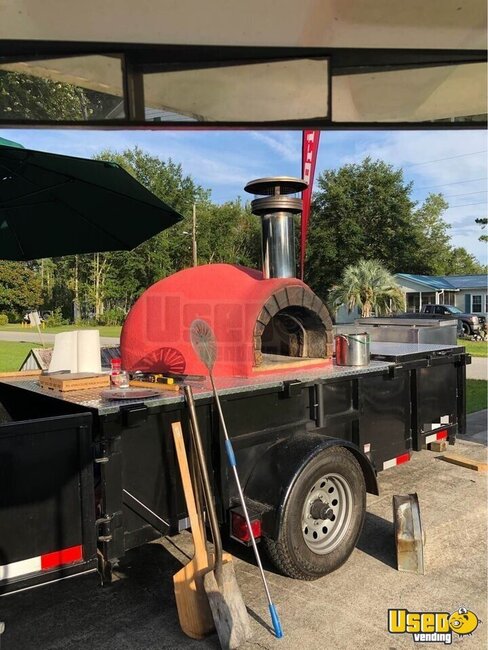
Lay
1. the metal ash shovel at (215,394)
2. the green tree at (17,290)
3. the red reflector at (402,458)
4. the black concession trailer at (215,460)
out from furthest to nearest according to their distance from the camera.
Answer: the green tree at (17,290) → the red reflector at (402,458) → the metal ash shovel at (215,394) → the black concession trailer at (215,460)

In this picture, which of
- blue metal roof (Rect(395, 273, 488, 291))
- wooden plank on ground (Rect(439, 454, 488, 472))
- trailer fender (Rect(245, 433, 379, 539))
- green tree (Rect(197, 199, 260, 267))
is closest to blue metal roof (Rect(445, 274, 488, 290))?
blue metal roof (Rect(395, 273, 488, 291))

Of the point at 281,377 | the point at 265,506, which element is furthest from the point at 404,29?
the point at 265,506

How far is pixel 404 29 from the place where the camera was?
3.98 metres

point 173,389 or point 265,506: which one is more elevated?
point 173,389

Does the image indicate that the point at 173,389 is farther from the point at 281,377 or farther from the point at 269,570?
the point at 269,570

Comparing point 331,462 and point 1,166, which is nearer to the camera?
point 331,462

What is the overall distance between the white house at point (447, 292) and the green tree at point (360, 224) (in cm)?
334

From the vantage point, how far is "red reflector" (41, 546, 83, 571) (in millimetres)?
2469

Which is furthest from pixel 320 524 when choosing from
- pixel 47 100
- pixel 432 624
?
pixel 47 100

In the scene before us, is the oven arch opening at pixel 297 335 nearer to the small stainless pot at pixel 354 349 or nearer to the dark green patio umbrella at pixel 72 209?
the small stainless pot at pixel 354 349

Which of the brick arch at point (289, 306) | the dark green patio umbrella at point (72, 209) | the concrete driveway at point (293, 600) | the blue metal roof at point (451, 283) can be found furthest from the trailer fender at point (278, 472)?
the blue metal roof at point (451, 283)

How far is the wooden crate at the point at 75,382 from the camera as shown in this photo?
11.3 feet

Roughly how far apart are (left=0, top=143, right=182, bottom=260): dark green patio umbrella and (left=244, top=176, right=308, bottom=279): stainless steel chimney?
974mm

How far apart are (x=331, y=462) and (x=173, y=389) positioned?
1.21 meters
